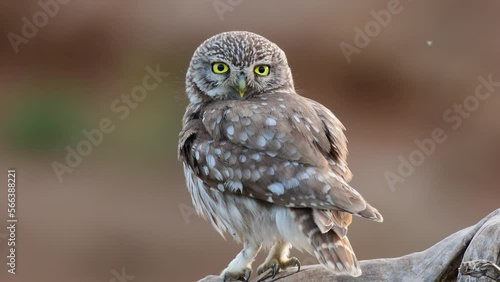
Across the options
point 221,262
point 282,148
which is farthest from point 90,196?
point 282,148

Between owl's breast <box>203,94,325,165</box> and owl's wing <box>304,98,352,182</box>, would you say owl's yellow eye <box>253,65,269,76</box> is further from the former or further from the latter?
owl's wing <box>304,98,352,182</box>

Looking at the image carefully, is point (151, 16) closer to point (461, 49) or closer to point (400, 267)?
point (461, 49)

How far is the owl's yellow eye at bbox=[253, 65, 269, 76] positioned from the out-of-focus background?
3180 mm

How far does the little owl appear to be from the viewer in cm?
381

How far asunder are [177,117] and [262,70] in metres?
4.63

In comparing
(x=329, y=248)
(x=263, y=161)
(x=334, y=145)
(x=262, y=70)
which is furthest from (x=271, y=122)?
(x=329, y=248)

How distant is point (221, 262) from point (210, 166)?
338cm

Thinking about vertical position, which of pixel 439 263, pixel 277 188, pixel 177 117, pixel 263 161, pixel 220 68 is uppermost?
pixel 177 117

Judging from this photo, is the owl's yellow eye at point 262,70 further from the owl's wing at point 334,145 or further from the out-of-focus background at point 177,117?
the out-of-focus background at point 177,117

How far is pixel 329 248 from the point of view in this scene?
375 cm

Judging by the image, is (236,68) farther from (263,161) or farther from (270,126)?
(263,161)

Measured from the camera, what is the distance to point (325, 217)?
381 cm

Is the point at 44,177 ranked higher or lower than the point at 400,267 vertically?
higher

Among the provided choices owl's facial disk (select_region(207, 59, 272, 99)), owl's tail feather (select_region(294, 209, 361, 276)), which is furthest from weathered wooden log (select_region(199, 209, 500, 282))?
owl's facial disk (select_region(207, 59, 272, 99))
